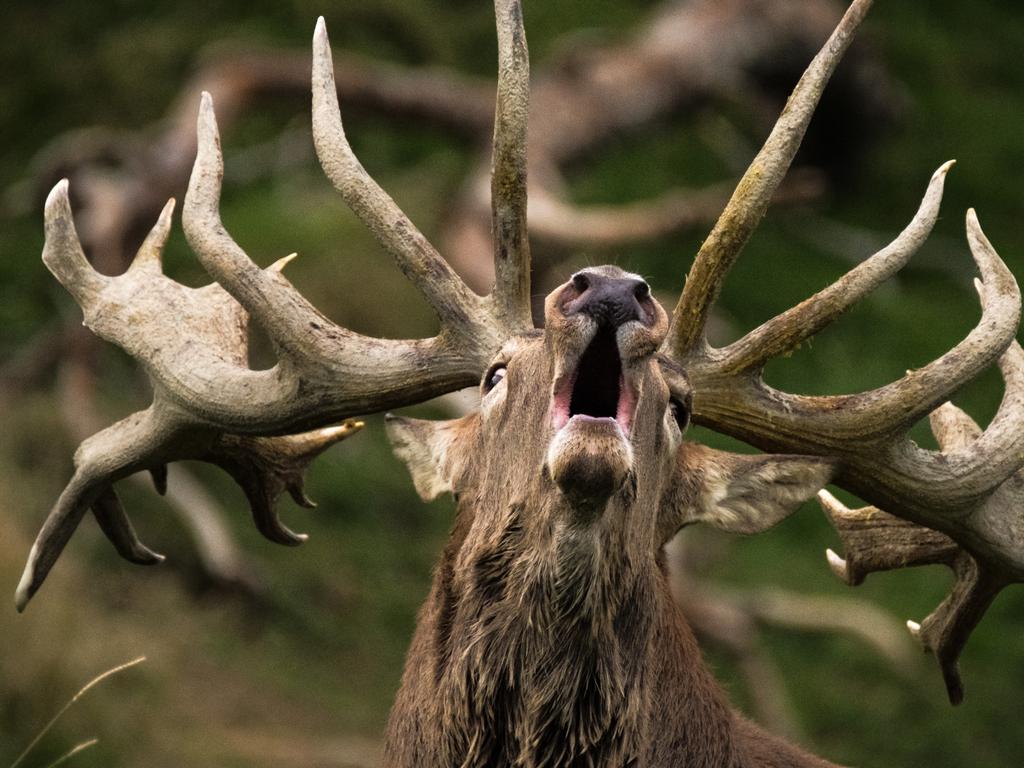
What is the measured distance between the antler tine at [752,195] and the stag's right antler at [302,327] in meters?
0.44

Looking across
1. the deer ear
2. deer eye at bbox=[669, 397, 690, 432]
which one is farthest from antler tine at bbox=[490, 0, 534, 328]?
deer eye at bbox=[669, 397, 690, 432]

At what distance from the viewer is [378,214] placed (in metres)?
4.77

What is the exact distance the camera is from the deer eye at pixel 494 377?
4.54 metres

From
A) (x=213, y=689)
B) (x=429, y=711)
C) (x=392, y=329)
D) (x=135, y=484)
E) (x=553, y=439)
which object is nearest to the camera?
(x=553, y=439)

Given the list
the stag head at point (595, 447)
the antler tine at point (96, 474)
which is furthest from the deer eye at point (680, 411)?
the antler tine at point (96, 474)

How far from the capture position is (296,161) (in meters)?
13.3

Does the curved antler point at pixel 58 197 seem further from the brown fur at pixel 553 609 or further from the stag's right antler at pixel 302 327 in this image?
the brown fur at pixel 553 609

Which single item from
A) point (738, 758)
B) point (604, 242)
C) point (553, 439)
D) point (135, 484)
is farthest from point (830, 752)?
point (553, 439)

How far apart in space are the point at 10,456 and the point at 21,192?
3.07 meters

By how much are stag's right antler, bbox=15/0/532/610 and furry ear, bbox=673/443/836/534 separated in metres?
0.62

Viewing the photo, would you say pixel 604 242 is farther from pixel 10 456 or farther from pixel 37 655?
pixel 37 655

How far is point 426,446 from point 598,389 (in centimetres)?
87

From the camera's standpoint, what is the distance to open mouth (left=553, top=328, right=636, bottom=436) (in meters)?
4.09

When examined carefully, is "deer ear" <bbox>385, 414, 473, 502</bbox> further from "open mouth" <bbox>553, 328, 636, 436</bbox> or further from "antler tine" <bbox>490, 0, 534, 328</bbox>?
"open mouth" <bbox>553, 328, 636, 436</bbox>
